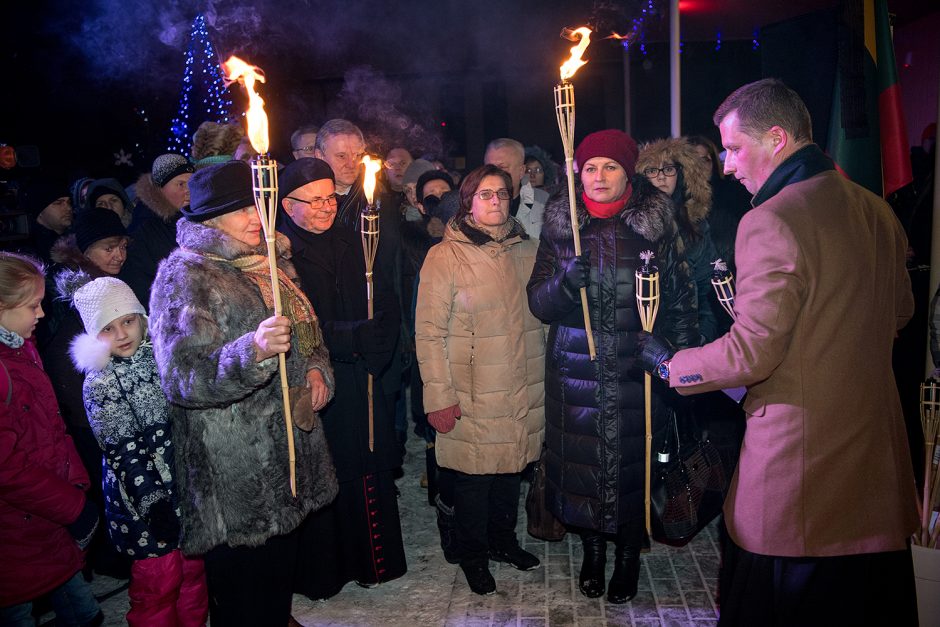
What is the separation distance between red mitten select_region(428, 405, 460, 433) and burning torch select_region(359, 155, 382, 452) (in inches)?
14.4

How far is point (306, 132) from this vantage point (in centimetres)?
603

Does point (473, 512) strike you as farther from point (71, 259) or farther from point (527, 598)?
point (71, 259)

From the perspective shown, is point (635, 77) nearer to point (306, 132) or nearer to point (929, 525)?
point (306, 132)

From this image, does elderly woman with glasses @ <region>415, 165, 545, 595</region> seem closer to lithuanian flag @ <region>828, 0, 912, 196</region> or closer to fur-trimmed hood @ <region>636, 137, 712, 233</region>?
fur-trimmed hood @ <region>636, 137, 712, 233</region>

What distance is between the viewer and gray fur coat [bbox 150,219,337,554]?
2.82 m

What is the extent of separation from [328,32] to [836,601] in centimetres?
1604

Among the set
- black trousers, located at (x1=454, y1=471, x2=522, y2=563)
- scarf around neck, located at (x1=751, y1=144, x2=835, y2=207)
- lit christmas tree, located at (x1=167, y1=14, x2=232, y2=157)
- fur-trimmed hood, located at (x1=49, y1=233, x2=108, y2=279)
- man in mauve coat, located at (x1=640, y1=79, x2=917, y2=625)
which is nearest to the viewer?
man in mauve coat, located at (x1=640, y1=79, x2=917, y2=625)

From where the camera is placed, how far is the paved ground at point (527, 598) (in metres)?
3.92

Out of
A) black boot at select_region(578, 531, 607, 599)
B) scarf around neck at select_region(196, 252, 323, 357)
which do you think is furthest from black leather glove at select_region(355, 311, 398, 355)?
black boot at select_region(578, 531, 607, 599)

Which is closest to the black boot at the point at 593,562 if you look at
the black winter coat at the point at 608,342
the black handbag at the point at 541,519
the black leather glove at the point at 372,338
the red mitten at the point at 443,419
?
the black winter coat at the point at 608,342

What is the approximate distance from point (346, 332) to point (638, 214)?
68.6 inches

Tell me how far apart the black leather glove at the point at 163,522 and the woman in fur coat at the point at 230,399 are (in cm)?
19

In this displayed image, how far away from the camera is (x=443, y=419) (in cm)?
410

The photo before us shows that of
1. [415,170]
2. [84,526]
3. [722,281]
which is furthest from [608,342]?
[415,170]
